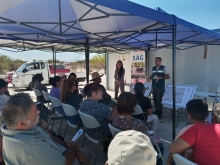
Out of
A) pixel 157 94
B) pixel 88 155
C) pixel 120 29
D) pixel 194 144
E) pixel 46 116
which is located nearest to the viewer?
pixel 194 144

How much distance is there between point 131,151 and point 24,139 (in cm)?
76

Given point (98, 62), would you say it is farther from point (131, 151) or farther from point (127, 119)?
point (131, 151)

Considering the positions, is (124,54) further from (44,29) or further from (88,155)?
(88,155)

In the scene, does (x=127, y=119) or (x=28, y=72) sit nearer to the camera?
(x=127, y=119)

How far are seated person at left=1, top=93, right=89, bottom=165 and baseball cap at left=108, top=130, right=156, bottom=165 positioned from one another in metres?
0.53

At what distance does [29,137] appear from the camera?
4.27 feet

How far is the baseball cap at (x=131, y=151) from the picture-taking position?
0.99 meters

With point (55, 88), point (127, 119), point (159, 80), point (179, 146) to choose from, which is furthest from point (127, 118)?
point (159, 80)

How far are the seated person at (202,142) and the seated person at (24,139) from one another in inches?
38.0

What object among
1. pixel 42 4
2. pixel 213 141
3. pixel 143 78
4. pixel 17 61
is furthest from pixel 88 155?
pixel 17 61

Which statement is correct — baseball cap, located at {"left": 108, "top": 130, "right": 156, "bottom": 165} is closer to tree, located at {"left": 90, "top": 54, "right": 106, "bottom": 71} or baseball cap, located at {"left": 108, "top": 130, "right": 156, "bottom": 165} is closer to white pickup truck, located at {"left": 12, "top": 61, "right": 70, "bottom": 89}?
white pickup truck, located at {"left": 12, "top": 61, "right": 70, "bottom": 89}

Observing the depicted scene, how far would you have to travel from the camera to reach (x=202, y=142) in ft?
4.68

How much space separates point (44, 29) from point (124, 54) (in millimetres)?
5541

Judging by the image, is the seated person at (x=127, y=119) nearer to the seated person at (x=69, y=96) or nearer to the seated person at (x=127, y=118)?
the seated person at (x=127, y=118)
